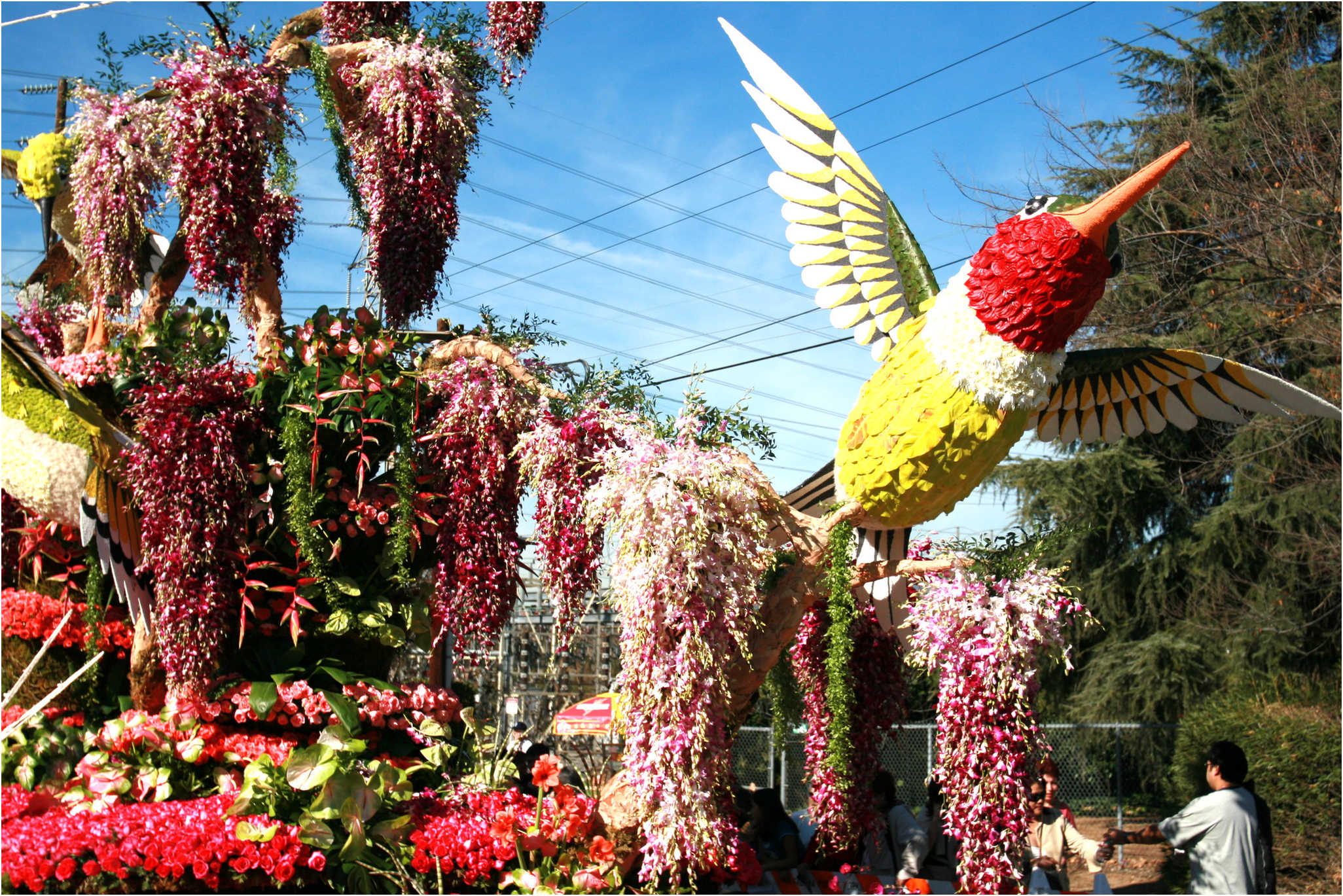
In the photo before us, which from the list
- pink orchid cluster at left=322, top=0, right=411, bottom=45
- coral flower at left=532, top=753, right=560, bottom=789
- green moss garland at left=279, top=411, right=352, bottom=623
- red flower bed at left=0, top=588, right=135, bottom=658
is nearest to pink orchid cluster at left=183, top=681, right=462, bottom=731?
green moss garland at left=279, top=411, right=352, bottom=623

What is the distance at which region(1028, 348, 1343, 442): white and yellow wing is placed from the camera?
16.0ft

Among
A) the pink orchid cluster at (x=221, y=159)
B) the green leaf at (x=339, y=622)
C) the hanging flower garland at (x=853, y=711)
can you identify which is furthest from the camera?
the hanging flower garland at (x=853, y=711)

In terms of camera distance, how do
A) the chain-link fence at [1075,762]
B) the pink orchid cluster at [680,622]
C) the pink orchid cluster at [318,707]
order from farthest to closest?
the chain-link fence at [1075,762] < the pink orchid cluster at [318,707] < the pink orchid cluster at [680,622]

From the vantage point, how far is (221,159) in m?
5.20

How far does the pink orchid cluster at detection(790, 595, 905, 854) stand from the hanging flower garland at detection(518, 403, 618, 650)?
1.63 m

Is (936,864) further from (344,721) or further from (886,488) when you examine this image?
(344,721)

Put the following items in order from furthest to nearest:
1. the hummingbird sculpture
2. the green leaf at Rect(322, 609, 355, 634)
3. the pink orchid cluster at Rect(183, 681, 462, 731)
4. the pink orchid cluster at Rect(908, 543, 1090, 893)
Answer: the green leaf at Rect(322, 609, 355, 634), the pink orchid cluster at Rect(183, 681, 462, 731), the pink orchid cluster at Rect(908, 543, 1090, 893), the hummingbird sculpture

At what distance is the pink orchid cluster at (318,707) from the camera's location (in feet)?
16.6

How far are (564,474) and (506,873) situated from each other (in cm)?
175

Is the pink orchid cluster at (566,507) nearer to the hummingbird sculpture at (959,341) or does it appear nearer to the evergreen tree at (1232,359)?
the hummingbird sculpture at (959,341)

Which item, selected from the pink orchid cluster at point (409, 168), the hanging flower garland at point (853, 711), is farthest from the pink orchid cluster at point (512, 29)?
the hanging flower garland at point (853, 711)

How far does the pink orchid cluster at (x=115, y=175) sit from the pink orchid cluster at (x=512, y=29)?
1.89 meters

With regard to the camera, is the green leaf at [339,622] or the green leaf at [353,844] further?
the green leaf at [339,622]

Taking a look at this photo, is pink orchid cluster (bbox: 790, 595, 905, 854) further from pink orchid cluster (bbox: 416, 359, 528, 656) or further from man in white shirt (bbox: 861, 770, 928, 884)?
pink orchid cluster (bbox: 416, 359, 528, 656)
